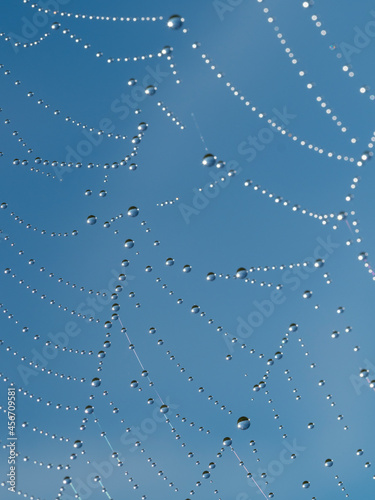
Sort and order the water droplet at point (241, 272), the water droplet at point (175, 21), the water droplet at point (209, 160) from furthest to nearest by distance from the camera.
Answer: the water droplet at point (241, 272) < the water droplet at point (209, 160) < the water droplet at point (175, 21)

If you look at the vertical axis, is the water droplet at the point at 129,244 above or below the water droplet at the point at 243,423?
above

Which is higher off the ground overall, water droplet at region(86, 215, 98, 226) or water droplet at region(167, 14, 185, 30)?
water droplet at region(167, 14, 185, 30)

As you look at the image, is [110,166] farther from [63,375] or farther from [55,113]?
[63,375]

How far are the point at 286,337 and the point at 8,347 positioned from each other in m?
2.64

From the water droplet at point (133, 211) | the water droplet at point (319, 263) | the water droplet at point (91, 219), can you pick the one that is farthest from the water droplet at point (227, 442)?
the water droplet at point (91, 219)

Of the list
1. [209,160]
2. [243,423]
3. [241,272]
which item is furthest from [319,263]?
[243,423]

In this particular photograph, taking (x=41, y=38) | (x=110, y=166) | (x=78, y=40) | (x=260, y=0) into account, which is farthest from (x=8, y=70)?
(x=260, y=0)

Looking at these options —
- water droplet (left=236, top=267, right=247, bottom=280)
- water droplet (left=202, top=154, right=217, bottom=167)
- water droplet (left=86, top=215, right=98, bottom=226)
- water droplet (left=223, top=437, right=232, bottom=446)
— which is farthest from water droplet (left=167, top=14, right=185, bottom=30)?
water droplet (left=223, top=437, right=232, bottom=446)

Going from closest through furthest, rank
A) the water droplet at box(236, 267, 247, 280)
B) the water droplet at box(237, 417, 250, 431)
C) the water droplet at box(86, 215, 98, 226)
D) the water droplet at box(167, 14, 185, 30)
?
1. the water droplet at box(167, 14, 185, 30)
2. the water droplet at box(237, 417, 250, 431)
3. the water droplet at box(236, 267, 247, 280)
4. the water droplet at box(86, 215, 98, 226)

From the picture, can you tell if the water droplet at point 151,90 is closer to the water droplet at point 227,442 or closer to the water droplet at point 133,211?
the water droplet at point 133,211

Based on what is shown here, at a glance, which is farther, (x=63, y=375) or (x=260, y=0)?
(x=63, y=375)

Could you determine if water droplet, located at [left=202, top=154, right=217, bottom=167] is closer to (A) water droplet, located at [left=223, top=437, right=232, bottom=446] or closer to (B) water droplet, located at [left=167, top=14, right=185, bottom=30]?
(B) water droplet, located at [left=167, top=14, right=185, bottom=30]

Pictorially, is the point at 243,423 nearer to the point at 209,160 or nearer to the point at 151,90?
the point at 209,160

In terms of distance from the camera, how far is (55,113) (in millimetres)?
4980
